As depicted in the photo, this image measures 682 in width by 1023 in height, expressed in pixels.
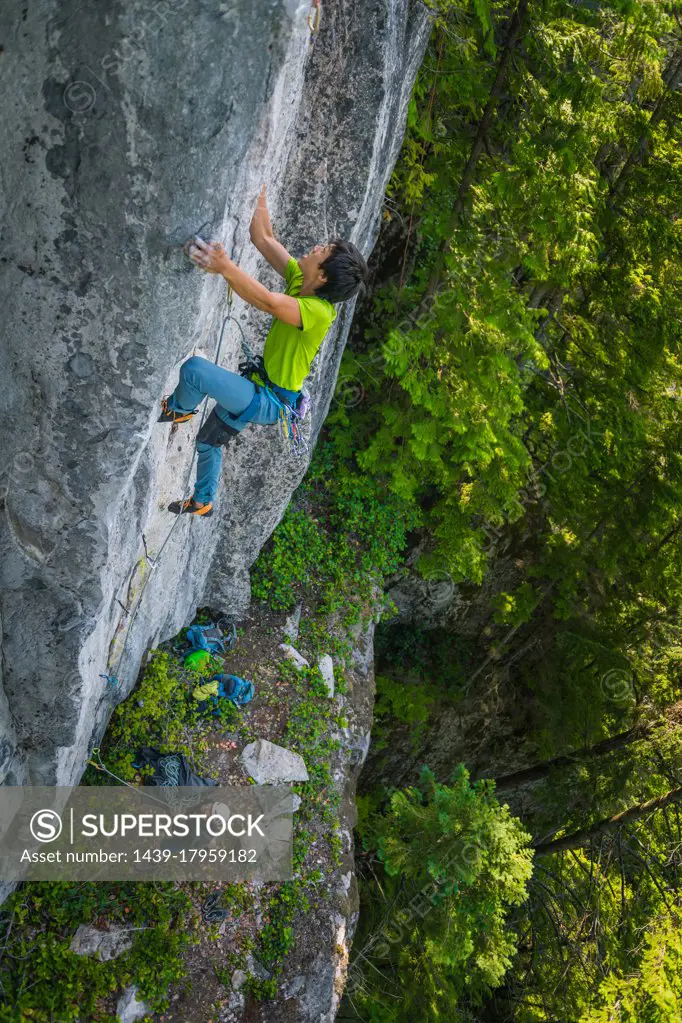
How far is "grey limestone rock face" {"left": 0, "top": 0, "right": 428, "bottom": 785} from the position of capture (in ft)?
13.2

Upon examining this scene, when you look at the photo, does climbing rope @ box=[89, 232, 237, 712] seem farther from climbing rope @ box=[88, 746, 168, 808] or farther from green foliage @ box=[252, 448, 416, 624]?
green foliage @ box=[252, 448, 416, 624]

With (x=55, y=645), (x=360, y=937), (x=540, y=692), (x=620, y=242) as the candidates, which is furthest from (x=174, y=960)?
(x=620, y=242)

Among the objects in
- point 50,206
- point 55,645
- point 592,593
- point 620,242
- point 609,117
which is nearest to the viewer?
point 50,206

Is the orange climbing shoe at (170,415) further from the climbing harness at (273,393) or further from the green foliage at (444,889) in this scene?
the green foliage at (444,889)

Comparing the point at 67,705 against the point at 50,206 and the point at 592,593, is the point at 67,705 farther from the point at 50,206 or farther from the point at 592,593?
the point at 592,593

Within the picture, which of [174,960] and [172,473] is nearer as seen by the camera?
[172,473]

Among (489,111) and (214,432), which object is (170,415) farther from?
(489,111)

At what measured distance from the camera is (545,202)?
8211mm

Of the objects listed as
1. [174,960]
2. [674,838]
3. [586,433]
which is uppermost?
[586,433]

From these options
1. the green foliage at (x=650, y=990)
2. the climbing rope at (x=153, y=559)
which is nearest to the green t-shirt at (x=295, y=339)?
the climbing rope at (x=153, y=559)

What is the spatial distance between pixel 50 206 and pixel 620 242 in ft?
27.7

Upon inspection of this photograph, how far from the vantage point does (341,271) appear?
15.6 ft

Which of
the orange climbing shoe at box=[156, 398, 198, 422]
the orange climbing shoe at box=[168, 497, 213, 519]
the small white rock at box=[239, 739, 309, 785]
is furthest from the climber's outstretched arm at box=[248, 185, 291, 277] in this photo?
the small white rock at box=[239, 739, 309, 785]

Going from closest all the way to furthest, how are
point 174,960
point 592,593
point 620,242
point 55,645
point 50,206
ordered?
point 50,206 < point 55,645 < point 174,960 < point 620,242 < point 592,593
